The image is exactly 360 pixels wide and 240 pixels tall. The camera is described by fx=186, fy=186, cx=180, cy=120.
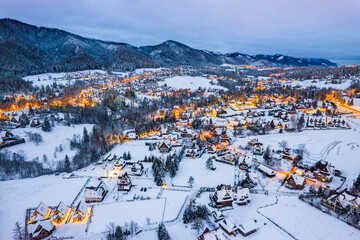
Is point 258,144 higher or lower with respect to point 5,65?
lower

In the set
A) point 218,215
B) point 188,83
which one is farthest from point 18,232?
point 188,83

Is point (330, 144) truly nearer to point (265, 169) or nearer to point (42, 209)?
point (265, 169)

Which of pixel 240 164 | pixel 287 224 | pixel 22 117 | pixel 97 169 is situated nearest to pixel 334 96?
pixel 240 164

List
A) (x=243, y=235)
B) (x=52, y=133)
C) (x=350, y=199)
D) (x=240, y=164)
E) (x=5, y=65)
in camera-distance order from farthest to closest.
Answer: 1. (x=5, y=65)
2. (x=52, y=133)
3. (x=240, y=164)
4. (x=350, y=199)
5. (x=243, y=235)

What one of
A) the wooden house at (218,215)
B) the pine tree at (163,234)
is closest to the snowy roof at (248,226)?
the wooden house at (218,215)

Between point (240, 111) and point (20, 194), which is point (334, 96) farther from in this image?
point (20, 194)

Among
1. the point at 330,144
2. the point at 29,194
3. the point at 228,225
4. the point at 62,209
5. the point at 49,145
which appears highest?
the point at 330,144

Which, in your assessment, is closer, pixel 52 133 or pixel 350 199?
pixel 350 199
